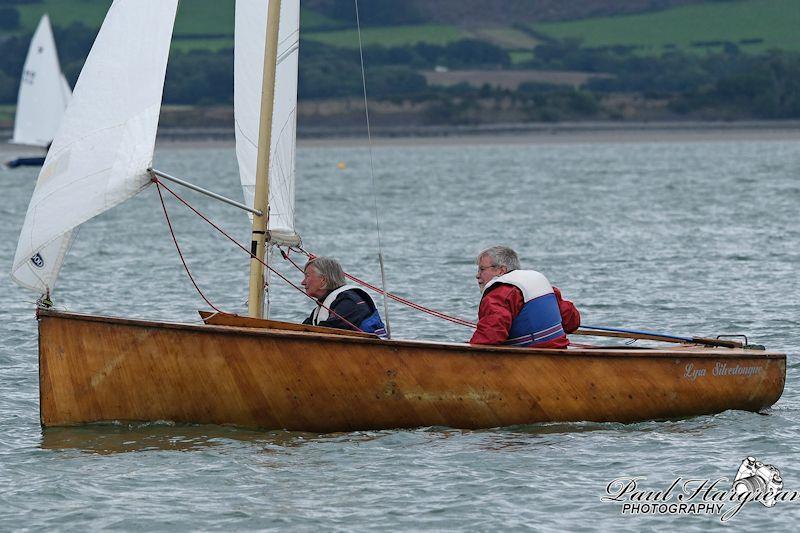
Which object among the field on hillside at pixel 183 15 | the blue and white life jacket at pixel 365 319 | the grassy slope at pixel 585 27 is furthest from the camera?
the field on hillside at pixel 183 15

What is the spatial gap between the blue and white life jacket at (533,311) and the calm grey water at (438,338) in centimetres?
69

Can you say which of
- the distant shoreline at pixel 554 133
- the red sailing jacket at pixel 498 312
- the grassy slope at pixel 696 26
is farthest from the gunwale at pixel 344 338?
the grassy slope at pixel 696 26

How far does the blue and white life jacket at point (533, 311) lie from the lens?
1167 centimetres

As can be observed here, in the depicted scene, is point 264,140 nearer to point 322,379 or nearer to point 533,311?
point 322,379

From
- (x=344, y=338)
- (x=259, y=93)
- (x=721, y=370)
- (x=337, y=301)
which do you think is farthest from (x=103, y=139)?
(x=721, y=370)

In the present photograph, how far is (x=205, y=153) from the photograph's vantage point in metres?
101

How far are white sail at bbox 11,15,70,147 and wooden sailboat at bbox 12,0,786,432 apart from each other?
52.1m

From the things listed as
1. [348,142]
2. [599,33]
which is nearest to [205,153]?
[348,142]

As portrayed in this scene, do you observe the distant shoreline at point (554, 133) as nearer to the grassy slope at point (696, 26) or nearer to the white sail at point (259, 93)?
the grassy slope at point (696, 26)

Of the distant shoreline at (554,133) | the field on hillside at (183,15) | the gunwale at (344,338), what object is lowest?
the gunwale at (344,338)

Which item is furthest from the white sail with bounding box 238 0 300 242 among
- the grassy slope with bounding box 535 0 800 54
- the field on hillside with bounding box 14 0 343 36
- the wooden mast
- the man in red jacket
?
the field on hillside with bounding box 14 0 343 36

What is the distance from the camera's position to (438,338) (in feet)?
56.3

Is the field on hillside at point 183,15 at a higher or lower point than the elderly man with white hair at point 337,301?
higher

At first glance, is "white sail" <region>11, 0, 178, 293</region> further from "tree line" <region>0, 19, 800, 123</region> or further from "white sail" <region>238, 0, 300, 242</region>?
"tree line" <region>0, 19, 800, 123</region>
